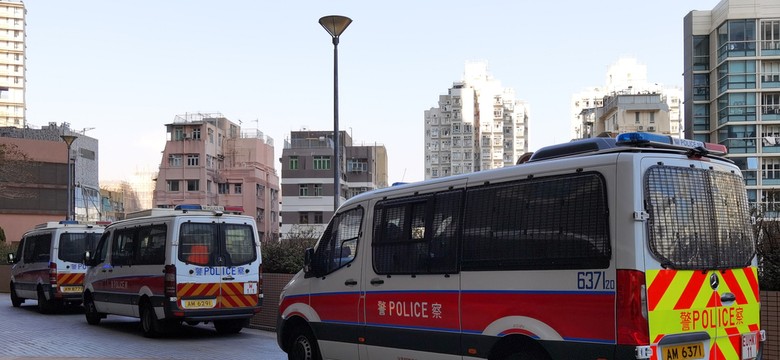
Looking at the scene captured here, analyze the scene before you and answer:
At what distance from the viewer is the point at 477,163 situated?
158500 millimetres

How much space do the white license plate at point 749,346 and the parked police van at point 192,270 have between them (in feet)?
32.3

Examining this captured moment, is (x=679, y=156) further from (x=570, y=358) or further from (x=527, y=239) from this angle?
(x=570, y=358)

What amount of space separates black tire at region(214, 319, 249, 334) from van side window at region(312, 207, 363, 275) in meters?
5.96

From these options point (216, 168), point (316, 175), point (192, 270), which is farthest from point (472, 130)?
point (192, 270)

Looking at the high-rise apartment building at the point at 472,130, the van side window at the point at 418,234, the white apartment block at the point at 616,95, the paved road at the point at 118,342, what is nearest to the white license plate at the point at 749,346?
the van side window at the point at 418,234

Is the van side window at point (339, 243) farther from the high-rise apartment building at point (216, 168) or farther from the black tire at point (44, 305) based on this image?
the high-rise apartment building at point (216, 168)

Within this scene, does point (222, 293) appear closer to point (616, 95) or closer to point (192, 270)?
point (192, 270)

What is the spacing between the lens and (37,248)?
2277 cm

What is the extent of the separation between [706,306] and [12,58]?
16031 cm

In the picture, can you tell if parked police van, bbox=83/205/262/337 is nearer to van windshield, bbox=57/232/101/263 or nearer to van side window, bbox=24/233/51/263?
van windshield, bbox=57/232/101/263

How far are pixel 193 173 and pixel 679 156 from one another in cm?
8908

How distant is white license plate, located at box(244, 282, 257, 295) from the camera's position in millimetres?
15328

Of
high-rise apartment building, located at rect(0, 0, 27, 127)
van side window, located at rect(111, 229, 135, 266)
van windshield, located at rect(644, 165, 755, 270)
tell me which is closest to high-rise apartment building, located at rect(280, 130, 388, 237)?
high-rise apartment building, located at rect(0, 0, 27, 127)

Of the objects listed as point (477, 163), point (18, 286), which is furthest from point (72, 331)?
point (477, 163)
